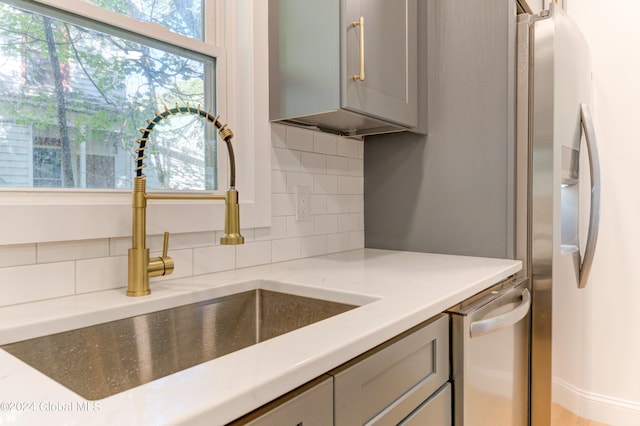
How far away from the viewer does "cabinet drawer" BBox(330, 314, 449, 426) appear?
64cm

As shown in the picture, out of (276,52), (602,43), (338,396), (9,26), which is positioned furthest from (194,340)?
(602,43)

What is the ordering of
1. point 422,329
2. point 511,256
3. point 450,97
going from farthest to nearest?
point 450,97 < point 511,256 < point 422,329

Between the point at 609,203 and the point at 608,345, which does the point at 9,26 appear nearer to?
the point at 609,203

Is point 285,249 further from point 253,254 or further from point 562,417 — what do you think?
point 562,417

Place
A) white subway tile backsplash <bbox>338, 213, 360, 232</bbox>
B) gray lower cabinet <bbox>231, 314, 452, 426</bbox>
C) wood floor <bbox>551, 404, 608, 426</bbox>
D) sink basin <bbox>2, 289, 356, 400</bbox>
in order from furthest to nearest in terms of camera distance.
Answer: white subway tile backsplash <bbox>338, 213, 360, 232</bbox>
wood floor <bbox>551, 404, 608, 426</bbox>
sink basin <bbox>2, 289, 356, 400</bbox>
gray lower cabinet <bbox>231, 314, 452, 426</bbox>

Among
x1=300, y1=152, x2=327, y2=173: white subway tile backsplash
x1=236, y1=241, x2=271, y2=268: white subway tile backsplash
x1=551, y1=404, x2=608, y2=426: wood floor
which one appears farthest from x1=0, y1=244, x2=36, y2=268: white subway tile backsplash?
x1=551, y1=404, x2=608, y2=426: wood floor

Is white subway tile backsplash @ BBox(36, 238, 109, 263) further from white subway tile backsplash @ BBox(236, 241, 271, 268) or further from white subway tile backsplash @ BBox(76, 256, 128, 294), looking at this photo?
white subway tile backsplash @ BBox(236, 241, 271, 268)

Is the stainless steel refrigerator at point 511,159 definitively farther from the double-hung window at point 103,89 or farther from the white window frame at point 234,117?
the double-hung window at point 103,89

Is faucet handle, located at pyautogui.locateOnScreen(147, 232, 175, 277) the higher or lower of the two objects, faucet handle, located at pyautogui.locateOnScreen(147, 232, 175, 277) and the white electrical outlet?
the lower

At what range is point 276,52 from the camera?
4.51 ft

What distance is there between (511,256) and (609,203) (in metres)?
1.03

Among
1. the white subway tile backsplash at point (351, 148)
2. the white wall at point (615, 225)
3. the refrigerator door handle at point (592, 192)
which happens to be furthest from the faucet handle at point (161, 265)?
the white wall at point (615, 225)

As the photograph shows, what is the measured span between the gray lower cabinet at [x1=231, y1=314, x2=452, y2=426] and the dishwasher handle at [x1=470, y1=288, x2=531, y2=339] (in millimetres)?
95

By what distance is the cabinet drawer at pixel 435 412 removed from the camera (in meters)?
0.83
